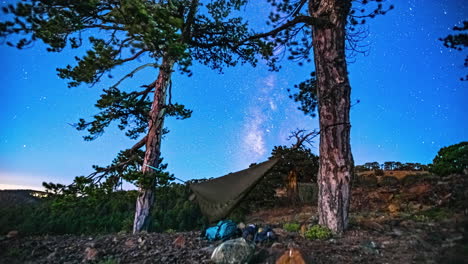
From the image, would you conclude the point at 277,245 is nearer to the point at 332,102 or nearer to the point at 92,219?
the point at 332,102

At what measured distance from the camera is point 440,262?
279 cm

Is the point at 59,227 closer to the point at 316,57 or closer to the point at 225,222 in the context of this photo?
the point at 225,222

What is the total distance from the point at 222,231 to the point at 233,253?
0.98 meters

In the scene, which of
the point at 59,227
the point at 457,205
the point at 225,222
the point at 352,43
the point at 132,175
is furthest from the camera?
the point at 59,227

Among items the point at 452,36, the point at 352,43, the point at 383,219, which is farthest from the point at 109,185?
the point at 452,36

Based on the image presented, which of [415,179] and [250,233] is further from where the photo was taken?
[415,179]

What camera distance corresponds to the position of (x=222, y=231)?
399cm

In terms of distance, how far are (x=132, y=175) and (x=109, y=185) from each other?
23.6 inches

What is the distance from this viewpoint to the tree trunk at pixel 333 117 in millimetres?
4105

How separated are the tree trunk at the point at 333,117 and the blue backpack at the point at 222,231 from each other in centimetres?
134

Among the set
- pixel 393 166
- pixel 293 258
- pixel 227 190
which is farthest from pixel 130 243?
pixel 393 166

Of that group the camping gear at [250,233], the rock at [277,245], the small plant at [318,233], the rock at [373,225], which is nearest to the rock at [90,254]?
the camping gear at [250,233]

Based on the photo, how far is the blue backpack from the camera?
3955 millimetres

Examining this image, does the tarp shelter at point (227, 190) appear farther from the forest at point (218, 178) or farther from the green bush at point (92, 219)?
the green bush at point (92, 219)
